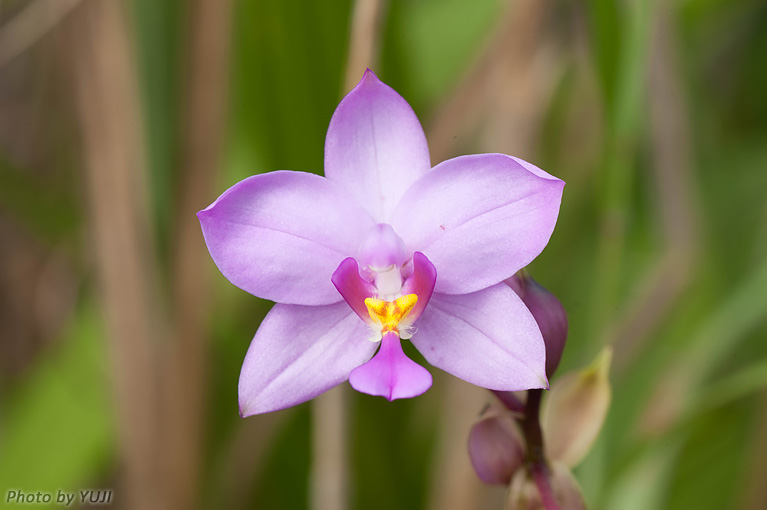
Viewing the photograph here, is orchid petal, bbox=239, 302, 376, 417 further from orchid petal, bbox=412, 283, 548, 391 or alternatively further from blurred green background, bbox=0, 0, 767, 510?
blurred green background, bbox=0, 0, 767, 510

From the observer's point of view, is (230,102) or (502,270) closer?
(502,270)

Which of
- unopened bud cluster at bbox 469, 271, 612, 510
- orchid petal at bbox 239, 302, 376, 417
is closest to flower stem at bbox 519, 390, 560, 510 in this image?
unopened bud cluster at bbox 469, 271, 612, 510

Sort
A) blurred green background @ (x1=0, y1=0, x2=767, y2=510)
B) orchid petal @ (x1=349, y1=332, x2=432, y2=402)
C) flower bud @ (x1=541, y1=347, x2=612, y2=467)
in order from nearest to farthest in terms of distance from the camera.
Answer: orchid petal @ (x1=349, y1=332, x2=432, y2=402), flower bud @ (x1=541, y1=347, x2=612, y2=467), blurred green background @ (x1=0, y1=0, x2=767, y2=510)

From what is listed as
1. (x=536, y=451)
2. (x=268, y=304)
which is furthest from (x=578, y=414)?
(x=268, y=304)

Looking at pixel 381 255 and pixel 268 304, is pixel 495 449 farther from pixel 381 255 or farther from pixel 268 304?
pixel 268 304

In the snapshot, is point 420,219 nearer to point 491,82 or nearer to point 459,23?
point 491,82

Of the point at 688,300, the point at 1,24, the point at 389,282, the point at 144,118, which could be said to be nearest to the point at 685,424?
the point at 389,282
